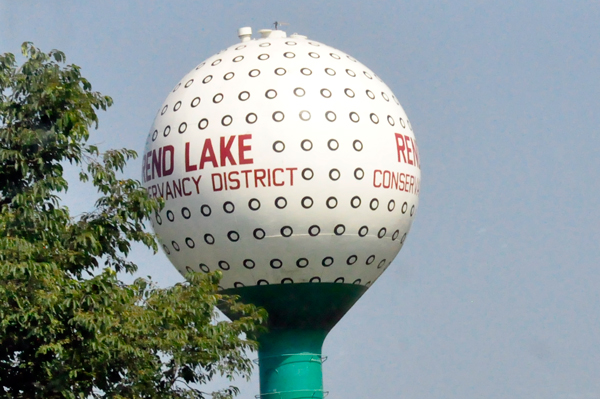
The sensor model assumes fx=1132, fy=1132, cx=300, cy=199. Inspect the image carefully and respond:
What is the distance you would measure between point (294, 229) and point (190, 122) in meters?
2.78

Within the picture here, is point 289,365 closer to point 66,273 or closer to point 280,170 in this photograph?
point 280,170

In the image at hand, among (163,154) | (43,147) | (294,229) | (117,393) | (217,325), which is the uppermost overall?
(163,154)

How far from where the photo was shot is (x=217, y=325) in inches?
642

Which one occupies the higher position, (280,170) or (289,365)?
(280,170)

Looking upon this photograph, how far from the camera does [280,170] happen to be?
20.2 m

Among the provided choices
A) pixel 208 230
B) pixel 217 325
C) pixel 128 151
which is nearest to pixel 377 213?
pixel 208 230

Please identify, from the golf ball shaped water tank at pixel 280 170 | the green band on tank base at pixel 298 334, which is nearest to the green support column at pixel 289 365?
the green band on tank base at pixel 298 334

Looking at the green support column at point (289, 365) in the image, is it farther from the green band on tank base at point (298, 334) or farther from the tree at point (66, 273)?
the tree at point (66, 273)

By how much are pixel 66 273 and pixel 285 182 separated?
6152 mm

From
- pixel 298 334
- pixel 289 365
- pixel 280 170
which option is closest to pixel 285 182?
pixel 280 170

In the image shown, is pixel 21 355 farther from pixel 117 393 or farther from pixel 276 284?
pixel 276 284

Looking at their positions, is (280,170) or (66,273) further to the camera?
(280,170)

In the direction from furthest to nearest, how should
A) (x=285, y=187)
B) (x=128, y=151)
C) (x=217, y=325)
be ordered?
(x=285, y=187) → (x=217, y=325) → (x=128, y=151)

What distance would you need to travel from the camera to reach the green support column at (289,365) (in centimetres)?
2200
